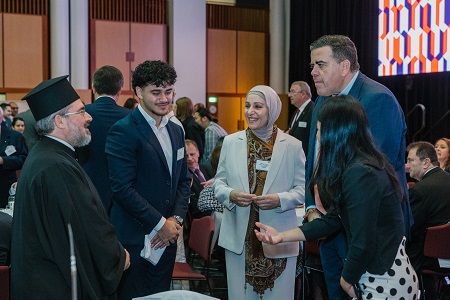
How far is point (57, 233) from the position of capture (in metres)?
2.46

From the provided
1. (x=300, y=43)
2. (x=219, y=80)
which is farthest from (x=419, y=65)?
(x=219, y=80)

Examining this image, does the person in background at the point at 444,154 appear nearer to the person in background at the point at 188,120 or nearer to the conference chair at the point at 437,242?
the conference chair at the point at 437,242

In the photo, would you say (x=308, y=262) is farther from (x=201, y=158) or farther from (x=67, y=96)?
(x=201, y=158)

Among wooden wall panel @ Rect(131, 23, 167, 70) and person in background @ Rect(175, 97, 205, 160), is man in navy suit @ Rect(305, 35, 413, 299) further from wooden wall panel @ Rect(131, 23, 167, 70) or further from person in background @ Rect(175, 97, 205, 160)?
wooden wall panel @ Rect(131, 23, 167, 70)

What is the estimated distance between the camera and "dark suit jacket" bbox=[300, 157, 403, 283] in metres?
2.43

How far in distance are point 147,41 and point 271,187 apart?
9797 mm

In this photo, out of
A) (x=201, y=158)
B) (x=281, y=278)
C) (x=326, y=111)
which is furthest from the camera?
(x=201, y=158)

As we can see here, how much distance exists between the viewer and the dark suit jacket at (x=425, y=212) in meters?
4.69

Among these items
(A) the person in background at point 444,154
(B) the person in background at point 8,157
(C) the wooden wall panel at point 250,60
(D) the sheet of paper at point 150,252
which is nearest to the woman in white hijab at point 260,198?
(D) the sheet of paper at point 150,252

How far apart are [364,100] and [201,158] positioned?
19.9 ft

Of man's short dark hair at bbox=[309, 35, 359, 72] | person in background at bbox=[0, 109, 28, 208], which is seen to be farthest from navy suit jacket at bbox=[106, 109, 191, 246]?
person in background at bbox=[0, 109, 28, 208]

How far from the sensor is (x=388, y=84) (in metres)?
11.4

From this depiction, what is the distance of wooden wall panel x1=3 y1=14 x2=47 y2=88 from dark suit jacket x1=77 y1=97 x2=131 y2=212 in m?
8.58

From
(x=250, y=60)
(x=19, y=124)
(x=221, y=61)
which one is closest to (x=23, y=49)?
(x=19, y=124)
